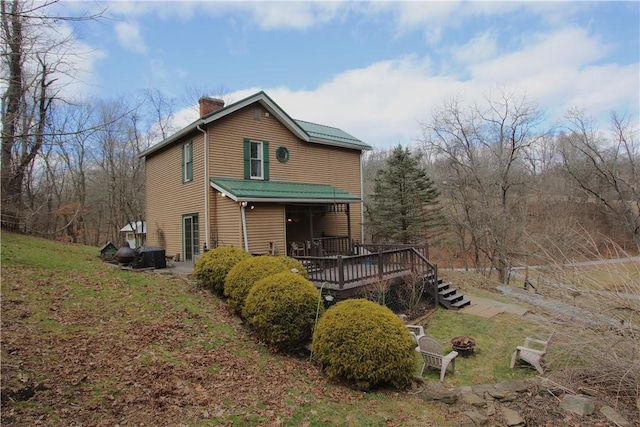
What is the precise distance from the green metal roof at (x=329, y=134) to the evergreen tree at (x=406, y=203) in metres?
3.72

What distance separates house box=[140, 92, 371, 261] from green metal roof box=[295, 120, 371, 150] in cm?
8

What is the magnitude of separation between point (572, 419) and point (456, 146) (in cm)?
1962

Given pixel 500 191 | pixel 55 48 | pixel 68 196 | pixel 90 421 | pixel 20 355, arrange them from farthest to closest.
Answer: pixel 68 196 < pixel 500 191 < pixel 20 355 < pixel 55 48 < pixel 90 421

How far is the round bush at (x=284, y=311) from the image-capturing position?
6.57m

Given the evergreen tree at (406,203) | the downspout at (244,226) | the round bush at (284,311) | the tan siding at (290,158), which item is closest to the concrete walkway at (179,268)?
the downspout at (244,226)

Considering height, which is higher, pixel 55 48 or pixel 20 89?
pixel 55 48

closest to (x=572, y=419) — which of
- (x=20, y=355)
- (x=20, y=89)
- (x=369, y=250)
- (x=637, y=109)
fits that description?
(x=20, y=355)

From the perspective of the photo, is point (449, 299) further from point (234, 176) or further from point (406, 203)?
point (406, 203)

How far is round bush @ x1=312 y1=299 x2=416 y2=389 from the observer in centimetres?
538

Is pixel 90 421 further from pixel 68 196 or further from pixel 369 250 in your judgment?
pixel 68 196

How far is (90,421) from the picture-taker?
3.51m

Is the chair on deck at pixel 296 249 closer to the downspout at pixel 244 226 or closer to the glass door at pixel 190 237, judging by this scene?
the downspout at pixel 244 226

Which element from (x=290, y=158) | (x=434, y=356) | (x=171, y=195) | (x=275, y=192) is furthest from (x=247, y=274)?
(x=171, y=195)

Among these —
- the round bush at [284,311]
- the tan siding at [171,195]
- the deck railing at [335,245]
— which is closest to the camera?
the round bush at [284,311]
